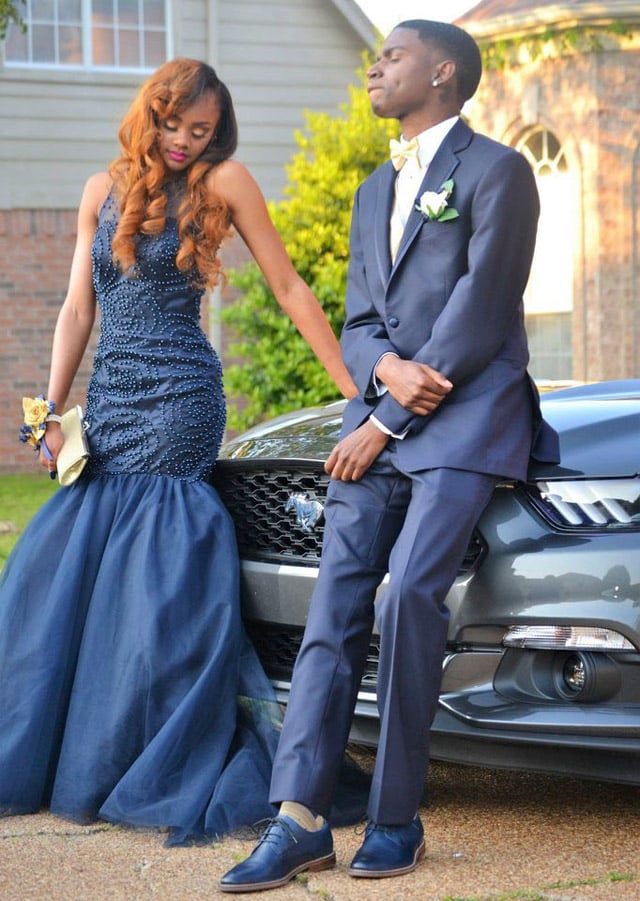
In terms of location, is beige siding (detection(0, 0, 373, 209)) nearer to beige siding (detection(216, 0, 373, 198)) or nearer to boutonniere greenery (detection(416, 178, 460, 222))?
beige siding (detection(216, 0, 373, 198))

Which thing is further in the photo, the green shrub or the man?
the green shrub

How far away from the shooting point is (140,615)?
3.80m

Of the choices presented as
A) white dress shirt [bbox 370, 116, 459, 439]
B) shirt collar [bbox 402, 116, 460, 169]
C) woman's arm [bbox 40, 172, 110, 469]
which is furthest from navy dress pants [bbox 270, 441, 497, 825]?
woman's arm [bbox 40, 172, 110, 469]

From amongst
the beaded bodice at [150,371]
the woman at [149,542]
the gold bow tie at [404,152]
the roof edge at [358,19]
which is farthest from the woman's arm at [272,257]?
the roof edge at [358,19]

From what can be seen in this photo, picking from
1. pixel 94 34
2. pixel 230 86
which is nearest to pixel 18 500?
pixel 230 86

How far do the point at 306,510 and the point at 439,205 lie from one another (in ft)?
3.12

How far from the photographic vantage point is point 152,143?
155 inches

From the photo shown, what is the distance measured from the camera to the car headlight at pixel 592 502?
3.34 meters

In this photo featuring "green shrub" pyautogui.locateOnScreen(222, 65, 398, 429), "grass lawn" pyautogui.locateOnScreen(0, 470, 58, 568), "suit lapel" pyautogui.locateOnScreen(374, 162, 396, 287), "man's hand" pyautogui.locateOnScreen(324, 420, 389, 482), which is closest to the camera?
"man's hand" pyautogui.locateOnScreen(324, 420, 389, 482)

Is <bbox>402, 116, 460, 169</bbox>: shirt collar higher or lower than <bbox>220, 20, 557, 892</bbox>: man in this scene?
higher

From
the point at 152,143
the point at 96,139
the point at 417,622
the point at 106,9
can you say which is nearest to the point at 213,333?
the point at 96,139

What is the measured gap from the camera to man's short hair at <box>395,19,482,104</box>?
3428mm

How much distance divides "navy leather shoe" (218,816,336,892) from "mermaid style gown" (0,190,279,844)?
1.16ft

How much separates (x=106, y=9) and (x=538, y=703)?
13008mm
